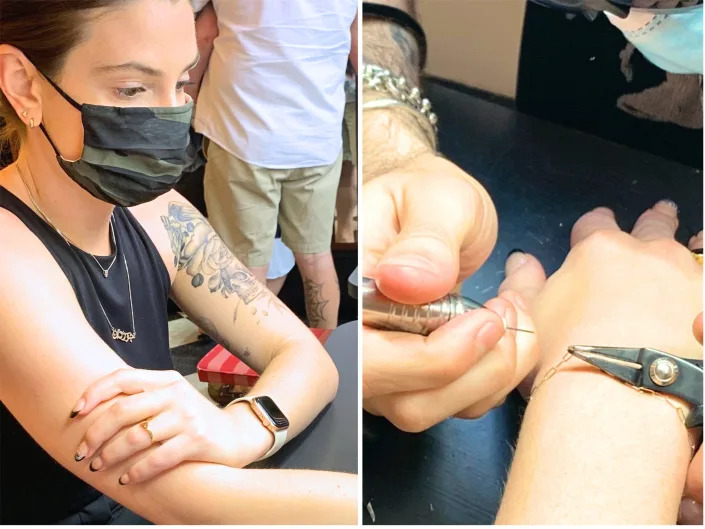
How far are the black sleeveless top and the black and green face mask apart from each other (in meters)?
0.04

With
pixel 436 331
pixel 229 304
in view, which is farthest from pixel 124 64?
pixel 436 331

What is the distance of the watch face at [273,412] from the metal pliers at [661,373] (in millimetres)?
307

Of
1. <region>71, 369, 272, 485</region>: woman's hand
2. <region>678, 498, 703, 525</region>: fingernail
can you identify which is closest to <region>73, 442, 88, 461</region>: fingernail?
<region>71, 369, 272, 485</region>: woman's hand

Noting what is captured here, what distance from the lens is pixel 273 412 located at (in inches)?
23.3

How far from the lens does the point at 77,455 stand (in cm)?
52

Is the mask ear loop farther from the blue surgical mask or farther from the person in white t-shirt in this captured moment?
the blue surgical mask

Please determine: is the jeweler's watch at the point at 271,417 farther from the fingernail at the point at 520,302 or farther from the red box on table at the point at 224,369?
the fingernail at the point at 520,302

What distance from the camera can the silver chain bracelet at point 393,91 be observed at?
0.68 meters

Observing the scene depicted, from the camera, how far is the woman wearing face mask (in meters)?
0.52

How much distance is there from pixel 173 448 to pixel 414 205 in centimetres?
31

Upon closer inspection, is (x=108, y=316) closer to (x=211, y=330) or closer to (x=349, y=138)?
(x=211, y=330)

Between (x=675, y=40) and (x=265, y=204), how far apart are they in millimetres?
489

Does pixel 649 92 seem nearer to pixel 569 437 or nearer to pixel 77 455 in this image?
pixel 569 437

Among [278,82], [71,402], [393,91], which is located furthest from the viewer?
[393,91]
